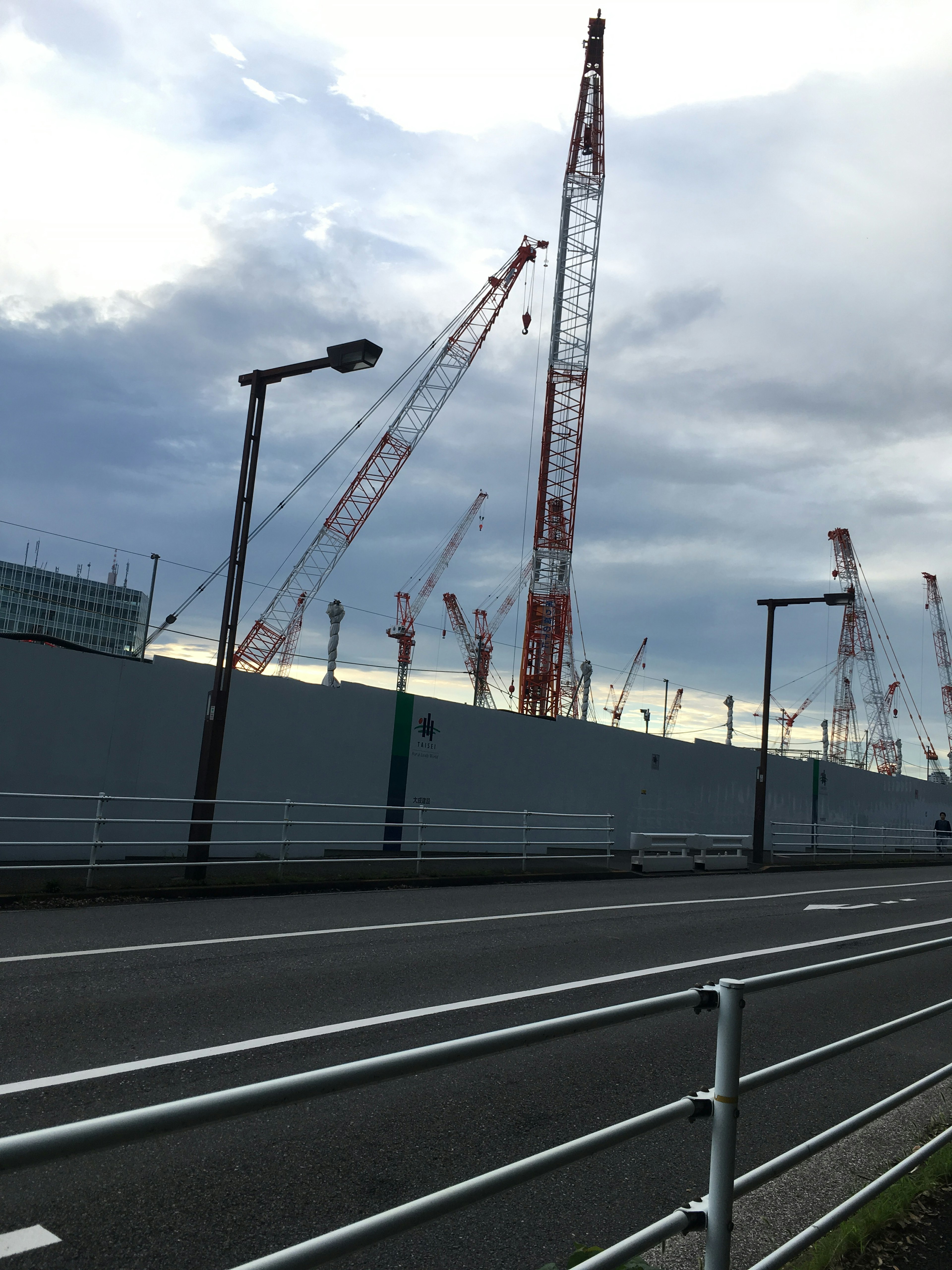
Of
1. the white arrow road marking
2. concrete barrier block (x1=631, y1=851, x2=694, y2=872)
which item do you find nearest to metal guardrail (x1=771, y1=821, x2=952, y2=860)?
concrete barrier block (x1=631, y1=851, x2=694, y2=872)

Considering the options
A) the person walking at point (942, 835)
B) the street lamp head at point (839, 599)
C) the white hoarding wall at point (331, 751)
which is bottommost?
the person walking at point (942, 835)

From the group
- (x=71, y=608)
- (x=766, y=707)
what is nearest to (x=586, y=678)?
(x=766, y=707)

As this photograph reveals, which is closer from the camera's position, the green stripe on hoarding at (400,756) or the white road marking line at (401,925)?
the white road marking line at (401,925)

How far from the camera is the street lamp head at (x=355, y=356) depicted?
14.5 m

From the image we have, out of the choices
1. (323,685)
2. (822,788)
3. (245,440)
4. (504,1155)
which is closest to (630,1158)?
(504,1155)

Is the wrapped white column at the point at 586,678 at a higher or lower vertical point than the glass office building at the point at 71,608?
lower

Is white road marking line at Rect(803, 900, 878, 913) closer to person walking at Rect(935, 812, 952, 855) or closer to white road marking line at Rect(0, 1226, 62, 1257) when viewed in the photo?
white road marking line at Rect(0, 1226, 62, 1257)

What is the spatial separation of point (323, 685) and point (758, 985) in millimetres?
17616

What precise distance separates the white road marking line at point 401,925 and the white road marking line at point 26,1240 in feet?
16.2

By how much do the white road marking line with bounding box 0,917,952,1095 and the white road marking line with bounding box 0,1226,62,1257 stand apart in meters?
1.46

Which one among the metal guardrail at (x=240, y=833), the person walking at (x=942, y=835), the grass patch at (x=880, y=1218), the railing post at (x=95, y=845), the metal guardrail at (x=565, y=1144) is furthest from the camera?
the person walking at (x=942, y=835)

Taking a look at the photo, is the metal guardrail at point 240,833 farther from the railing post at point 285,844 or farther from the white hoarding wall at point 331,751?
the white hoarding wall at point 331,751

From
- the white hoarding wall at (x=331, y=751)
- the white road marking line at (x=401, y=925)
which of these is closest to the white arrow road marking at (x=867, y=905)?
the white road marking line at (x=401, y=925)

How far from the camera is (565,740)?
85.7 ft
